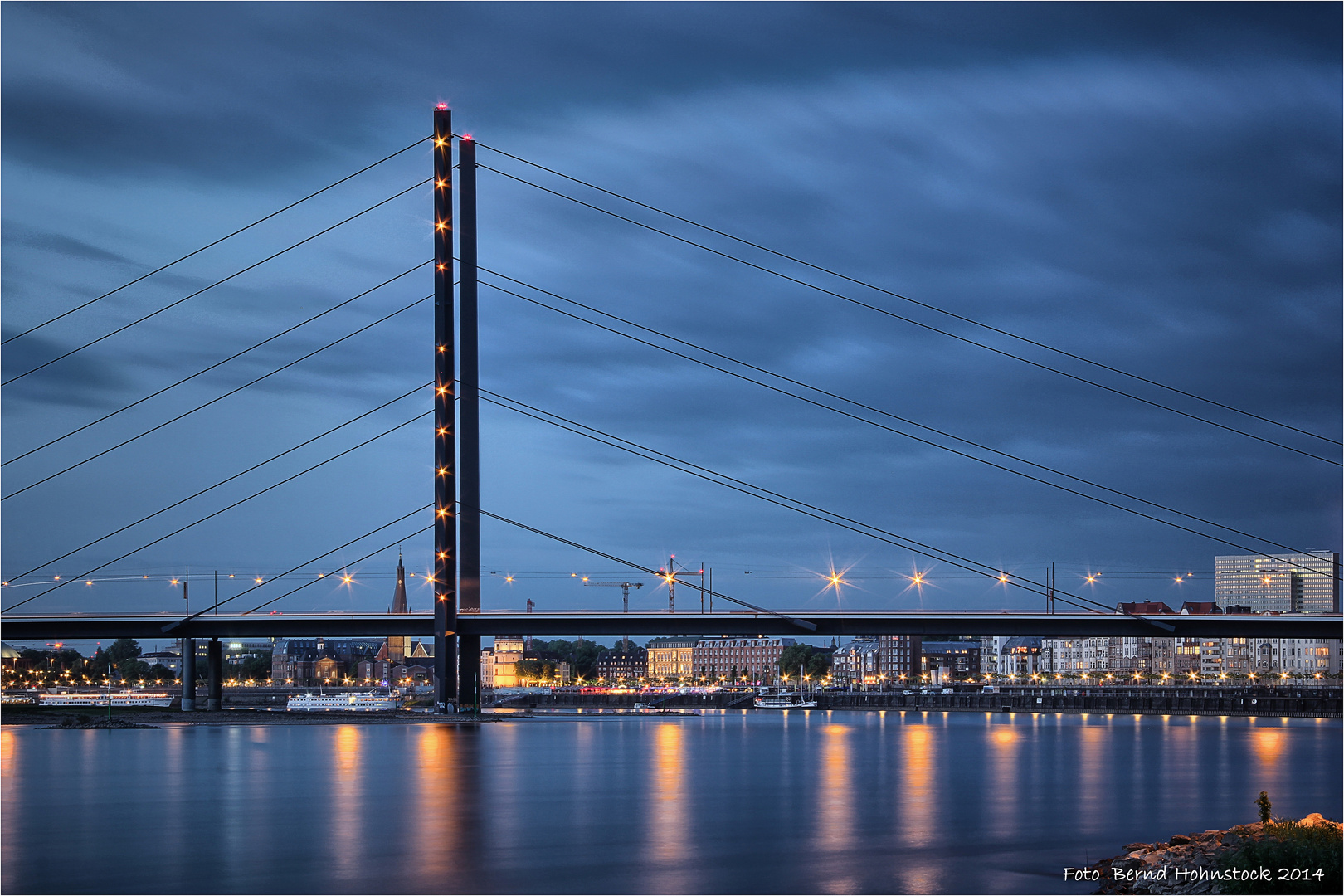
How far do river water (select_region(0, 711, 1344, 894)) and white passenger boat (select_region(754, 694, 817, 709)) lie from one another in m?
107

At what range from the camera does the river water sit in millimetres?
25703

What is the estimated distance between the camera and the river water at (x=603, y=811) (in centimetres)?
2570

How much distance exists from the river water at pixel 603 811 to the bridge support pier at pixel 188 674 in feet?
79.9

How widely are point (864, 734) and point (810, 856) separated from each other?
199 feet

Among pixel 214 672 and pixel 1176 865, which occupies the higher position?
pixel 1176 865

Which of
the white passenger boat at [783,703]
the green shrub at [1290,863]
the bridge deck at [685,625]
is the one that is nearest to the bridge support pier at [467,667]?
the bridge deck at [685,625]

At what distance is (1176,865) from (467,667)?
216 ft

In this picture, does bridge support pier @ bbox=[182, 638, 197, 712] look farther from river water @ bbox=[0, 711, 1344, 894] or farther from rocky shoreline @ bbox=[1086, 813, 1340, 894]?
rocky shoreline @ bbox=[1086, 813, 1340, 894]

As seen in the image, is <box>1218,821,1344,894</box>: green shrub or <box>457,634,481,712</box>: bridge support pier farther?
<box>457,634,481,712</box>: bridge support pier

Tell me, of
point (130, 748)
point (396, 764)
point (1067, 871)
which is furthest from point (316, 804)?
point (130, 748)

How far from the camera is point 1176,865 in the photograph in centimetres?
2119

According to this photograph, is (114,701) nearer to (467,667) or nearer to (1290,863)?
(467,667)

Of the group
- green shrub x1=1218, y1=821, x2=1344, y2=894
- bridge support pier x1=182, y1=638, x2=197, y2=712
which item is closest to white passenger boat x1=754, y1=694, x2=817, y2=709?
bridge support pier x1=182, y1=638, x2=197, y2=712

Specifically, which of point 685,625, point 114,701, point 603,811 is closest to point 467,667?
point 685,625
